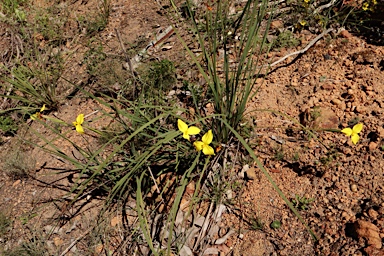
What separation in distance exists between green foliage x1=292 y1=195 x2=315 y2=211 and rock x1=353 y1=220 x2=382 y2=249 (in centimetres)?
26

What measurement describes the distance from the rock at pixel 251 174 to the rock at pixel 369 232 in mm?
Answer: 606

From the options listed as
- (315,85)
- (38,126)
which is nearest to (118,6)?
(38,126)

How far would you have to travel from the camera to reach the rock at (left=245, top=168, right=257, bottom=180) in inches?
82.3

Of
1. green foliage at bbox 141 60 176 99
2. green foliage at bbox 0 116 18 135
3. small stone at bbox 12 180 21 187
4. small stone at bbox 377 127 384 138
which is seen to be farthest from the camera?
green foliage at bbox 0 116 18 135

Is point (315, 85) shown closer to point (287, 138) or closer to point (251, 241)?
point (287, 138)

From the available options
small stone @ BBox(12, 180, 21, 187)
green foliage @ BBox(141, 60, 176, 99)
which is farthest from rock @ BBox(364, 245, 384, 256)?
small stone @ BBox(12, 180, 21, 187)

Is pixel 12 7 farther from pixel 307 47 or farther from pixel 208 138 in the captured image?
pixel 208 138

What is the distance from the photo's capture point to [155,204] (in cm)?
216

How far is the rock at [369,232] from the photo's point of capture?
5.37ft

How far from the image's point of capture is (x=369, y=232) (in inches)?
65.1

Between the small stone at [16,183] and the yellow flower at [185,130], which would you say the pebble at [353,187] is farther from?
the small stone at [16,183]

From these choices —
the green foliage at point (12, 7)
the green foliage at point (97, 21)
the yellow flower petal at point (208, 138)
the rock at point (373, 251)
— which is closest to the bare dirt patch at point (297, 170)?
the rock at point (373, 251)

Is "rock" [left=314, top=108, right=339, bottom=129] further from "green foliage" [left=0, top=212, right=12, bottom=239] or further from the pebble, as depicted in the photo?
"green foliage" [left=0, top=212, right=12, bottom=239]

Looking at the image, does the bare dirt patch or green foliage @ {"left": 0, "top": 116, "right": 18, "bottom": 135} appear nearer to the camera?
the bare dirt patch
